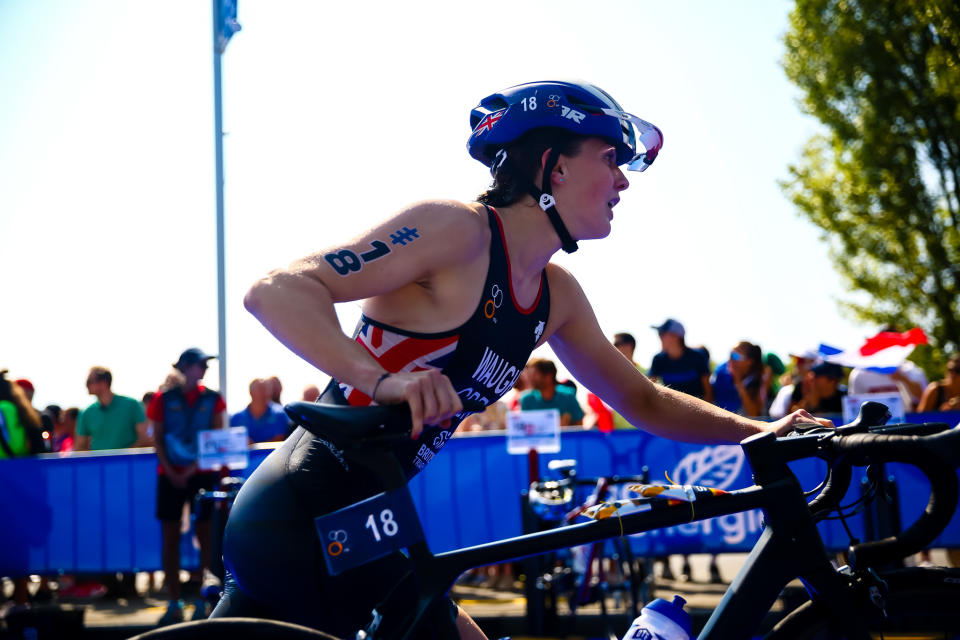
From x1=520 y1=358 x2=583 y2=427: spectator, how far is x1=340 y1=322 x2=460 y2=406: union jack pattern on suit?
6.15 metres

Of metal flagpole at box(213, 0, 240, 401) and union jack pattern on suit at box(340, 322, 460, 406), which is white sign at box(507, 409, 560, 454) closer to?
metal flagpole at box(213, 0, 240, 401)

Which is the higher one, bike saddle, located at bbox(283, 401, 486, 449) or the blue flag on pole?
the blue flag on pole

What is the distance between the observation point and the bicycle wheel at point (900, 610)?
6.31 feet

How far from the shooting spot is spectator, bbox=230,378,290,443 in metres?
9.18

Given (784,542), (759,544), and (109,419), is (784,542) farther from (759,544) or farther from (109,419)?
(109,419)

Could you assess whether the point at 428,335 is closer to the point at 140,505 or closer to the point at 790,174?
the point at 140,505

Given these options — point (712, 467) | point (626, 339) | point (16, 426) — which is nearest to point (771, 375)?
point (626, 339)

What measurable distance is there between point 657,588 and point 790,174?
15267 mm

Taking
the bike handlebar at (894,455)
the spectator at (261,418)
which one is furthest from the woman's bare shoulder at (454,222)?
the spectator at (261,418)

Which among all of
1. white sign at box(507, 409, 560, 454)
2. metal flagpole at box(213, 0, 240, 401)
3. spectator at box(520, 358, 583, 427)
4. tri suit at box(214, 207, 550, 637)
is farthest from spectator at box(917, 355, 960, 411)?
tri suit at box(214, 207, 550, 637)

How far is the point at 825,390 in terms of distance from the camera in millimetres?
7922

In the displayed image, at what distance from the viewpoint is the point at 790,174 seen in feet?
69.9

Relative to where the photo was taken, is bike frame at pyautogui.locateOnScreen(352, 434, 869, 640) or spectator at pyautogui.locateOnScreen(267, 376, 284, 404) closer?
bike frame at pyautogui.locateOnScreen(352, 434, 869, 640)

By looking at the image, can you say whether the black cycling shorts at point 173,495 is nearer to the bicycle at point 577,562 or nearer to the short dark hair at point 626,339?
the bicycle at point 577,562
